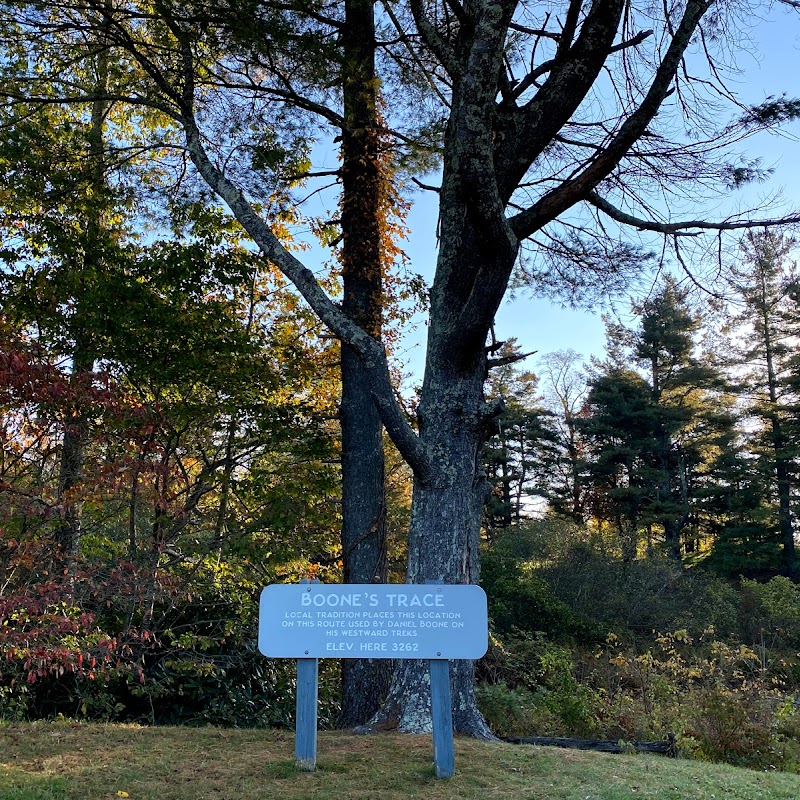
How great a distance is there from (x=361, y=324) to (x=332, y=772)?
4.70 meters

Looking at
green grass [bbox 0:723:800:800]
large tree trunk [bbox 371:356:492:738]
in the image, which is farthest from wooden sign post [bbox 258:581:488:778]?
large tree trunk [bbox 371:356:492:738]

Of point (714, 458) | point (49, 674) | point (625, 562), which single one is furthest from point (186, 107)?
point (714, 458)

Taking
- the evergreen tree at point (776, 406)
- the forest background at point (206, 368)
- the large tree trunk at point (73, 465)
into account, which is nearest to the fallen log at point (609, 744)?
the forest background at point (206, 368)

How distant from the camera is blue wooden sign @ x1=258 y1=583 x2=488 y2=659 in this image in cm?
448

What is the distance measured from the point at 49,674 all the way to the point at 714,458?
87.0 feet

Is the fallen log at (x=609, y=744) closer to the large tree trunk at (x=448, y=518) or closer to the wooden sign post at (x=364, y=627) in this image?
the large tree trunk at (x=448, y=518)

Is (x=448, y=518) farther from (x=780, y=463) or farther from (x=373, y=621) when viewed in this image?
(x=780, y=463)

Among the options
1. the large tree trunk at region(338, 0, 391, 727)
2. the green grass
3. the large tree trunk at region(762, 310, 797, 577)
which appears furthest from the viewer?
the large tree trunk at region(762, 310, 797, 577)

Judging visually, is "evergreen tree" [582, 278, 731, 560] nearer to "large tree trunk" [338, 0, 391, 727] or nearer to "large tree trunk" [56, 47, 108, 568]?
"large tree trunk" [338, 0, 391, 727]

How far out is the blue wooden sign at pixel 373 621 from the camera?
4.48 meters

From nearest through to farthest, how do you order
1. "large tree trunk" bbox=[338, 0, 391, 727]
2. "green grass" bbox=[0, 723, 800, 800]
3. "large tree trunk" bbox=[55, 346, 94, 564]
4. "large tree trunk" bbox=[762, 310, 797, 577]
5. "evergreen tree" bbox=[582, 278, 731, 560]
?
1. "green grass" bbox=[0, 723, 800, 800]
2. "large tree trunk" bbox=[55, 346, 94, 564]
3. "large tree trunk" bbox=[338, 0, 391, 727]
4. "large tree trunk" bbox=[762, 310, 797, 577]
5. "evergreen tree" bbox=[582, 278, 731, 560]

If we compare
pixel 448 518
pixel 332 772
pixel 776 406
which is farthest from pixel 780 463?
pixel 332 772

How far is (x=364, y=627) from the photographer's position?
452 cm

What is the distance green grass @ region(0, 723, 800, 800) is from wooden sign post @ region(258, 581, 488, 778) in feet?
1.03
